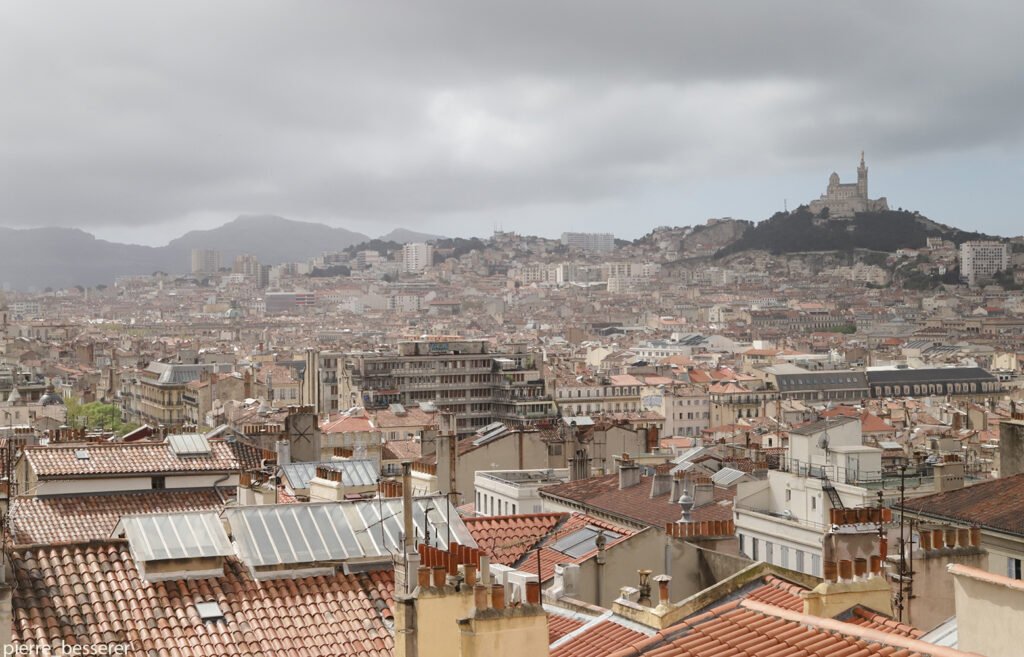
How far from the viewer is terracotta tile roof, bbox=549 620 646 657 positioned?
8.34m

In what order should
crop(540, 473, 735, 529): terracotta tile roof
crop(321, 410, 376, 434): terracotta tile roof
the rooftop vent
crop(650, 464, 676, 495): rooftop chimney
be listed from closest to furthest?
the rooftop vent
crop(540, 473, 735, 529): terracotta tile roof
crop(650, 464, 676, 495): rooftop chimney
crop(321, 410, 376, 434): terracotta tile roof

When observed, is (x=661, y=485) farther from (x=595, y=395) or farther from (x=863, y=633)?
(x=595, y=395)

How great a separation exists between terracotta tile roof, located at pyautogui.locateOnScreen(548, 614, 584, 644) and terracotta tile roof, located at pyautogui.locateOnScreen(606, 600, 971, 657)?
178 cm

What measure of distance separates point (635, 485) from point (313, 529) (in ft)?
36.9

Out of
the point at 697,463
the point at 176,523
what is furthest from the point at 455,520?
the point at 697,463

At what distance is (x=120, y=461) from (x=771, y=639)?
12.2 metres

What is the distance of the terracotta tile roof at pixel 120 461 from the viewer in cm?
1662

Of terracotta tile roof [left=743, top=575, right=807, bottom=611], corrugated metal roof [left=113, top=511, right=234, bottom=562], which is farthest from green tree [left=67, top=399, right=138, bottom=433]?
terracotta tile roof [left=743, top=575, right=807, bottom=611]

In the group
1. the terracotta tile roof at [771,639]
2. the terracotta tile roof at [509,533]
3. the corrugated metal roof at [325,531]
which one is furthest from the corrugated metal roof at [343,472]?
the terracotta tile roof at [771,639]

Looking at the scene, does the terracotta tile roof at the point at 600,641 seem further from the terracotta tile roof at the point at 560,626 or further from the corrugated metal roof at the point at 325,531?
the corrugated metal roof at the point at 325,531

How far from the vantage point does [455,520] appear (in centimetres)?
1147

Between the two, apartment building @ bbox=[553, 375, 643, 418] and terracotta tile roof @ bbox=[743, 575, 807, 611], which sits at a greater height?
terracotta tile roof @ bbox=[743, 575, 807, 611]

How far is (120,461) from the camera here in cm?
1716

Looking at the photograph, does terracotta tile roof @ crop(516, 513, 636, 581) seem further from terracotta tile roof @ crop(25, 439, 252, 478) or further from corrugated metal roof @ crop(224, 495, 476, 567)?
terracotta tile roof @ crop(25, 439, 252, 478)
